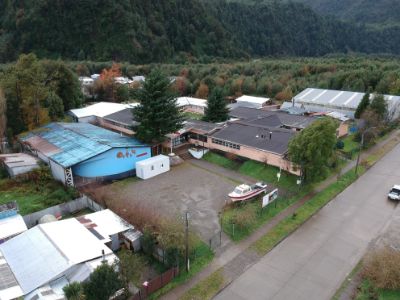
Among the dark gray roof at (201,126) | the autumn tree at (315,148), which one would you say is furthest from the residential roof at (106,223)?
the dark gray roof at (201,126)

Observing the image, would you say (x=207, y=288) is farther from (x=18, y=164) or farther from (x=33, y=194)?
(x=18, y=164)

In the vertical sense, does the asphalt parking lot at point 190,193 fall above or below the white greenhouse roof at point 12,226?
below

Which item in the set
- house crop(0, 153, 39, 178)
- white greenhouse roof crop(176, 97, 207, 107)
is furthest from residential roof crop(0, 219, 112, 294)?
white greenhouse roof crop(176, 97, 207, 107)

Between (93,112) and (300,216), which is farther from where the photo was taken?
(93,112)

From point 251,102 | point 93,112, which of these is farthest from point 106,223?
point 251,102

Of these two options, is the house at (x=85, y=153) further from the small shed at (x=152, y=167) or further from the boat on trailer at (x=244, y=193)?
the boat on trailer at (x=244, y=193)

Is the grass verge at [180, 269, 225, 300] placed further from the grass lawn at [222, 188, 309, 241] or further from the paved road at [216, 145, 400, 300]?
the grass lawn at [222, 188, 309, 241]
